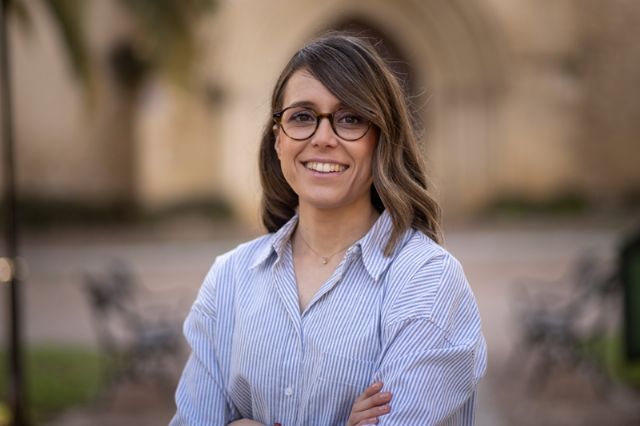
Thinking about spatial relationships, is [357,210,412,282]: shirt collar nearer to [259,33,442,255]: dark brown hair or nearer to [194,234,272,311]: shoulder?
[259,33,442,255]: dark brown hair

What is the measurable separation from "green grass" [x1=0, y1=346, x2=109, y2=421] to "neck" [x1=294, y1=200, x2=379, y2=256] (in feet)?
16.3

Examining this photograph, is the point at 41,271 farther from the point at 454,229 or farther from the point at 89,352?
the point at 454,229

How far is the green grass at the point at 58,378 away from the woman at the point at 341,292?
15.8 feet

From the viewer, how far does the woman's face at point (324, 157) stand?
2398 mm

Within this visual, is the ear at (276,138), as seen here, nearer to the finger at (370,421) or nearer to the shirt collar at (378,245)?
the shirt collar at (378,245)

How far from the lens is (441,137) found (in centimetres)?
1911

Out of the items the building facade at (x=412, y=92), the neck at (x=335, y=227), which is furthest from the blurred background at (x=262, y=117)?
the neck at (x=335, y=227)

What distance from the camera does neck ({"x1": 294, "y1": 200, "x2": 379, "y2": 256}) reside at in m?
2.51

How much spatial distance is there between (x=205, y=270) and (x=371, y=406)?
11231 mm

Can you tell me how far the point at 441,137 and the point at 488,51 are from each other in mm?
1836

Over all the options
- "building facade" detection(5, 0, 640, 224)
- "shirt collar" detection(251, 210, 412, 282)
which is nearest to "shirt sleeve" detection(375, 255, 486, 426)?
"shirt collar" detection(251, 210, 412, 282)

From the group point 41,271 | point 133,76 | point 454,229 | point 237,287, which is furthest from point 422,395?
point 133,76

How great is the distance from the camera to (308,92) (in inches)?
94.5

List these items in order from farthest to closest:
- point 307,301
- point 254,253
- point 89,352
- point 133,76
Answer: point 133,76
point 89,352
point 254,253
point 307,301
